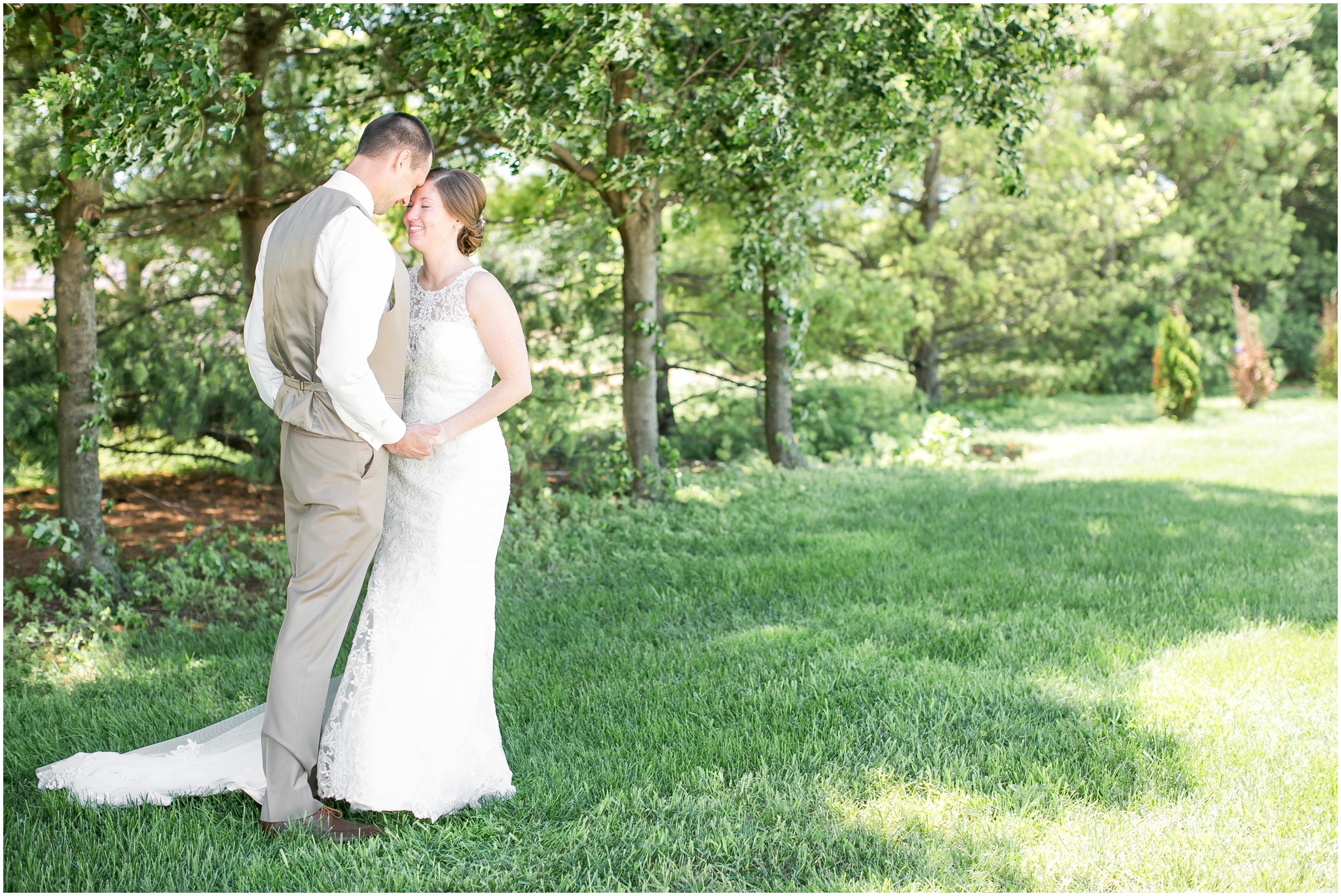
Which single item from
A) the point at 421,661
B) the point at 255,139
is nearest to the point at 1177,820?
the point at 421,661

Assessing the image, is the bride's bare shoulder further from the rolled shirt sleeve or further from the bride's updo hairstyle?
the rolled shirt sleeve

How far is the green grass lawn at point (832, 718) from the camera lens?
2.69m

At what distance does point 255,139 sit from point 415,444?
5.38m

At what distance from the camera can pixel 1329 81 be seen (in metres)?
20.4

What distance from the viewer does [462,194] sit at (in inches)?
120

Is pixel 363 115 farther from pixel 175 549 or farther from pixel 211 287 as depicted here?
pixel 175 549

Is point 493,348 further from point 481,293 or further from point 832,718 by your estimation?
point 832,718

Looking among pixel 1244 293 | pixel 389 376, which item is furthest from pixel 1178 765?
pixel 1244 293

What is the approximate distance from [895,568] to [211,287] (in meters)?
6.36

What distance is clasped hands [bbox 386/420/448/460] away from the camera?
2.88 m

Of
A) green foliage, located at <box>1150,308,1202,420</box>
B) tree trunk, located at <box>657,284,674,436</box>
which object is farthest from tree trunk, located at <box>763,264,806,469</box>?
green foliage, located at <box>1150,308,1202,420</box>

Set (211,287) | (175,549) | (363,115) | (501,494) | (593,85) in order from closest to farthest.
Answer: (501,494)
(593,85)
(175,549)
(363,115)
(211,287)

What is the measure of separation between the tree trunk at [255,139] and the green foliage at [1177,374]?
1272 cm

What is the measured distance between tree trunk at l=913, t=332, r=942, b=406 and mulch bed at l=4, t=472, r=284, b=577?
10.3 m
